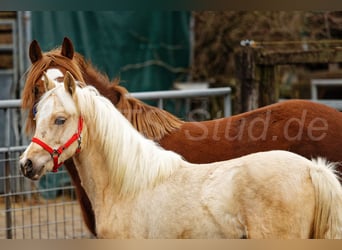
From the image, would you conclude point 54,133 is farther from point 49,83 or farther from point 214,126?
point 214,126

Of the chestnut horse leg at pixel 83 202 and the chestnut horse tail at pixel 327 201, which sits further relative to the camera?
the chestnut horse leg at pixel 83 202

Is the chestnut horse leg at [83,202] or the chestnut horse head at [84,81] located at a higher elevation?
the chestnut horse head at [84,81]

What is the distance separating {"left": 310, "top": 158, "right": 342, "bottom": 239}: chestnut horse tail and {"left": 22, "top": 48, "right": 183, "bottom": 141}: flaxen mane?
4.83 feet

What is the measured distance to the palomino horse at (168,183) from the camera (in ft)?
11.5

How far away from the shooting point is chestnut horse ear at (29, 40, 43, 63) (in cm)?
461

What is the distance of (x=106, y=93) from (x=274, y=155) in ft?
5.29

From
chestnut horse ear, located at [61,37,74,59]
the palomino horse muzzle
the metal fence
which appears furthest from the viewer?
the metal fence

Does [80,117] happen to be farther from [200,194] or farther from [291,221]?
[291,221]

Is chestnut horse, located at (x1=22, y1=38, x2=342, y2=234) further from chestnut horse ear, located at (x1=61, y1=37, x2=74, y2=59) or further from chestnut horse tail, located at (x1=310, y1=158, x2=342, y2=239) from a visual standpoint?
chestnut horse tail, located at (x1=310, y1=158, x2=342, y2=239)

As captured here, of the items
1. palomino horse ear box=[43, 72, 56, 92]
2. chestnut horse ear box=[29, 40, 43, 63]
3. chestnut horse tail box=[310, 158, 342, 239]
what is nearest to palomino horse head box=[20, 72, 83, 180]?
palomino horse ear box=[43, 72, 56, 92]

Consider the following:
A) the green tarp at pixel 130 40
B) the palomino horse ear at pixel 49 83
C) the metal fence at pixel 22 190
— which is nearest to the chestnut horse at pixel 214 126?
the palomino horse ear at pixel 49 83

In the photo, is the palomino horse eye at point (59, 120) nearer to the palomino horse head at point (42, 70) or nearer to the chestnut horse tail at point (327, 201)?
the palomino horse head at point (42, 70)

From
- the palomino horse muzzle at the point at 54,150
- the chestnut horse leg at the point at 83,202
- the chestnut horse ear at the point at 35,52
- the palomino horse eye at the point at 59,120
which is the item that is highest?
the chestnut horse ear at the point at 35,52

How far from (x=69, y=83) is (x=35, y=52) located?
0.94m
